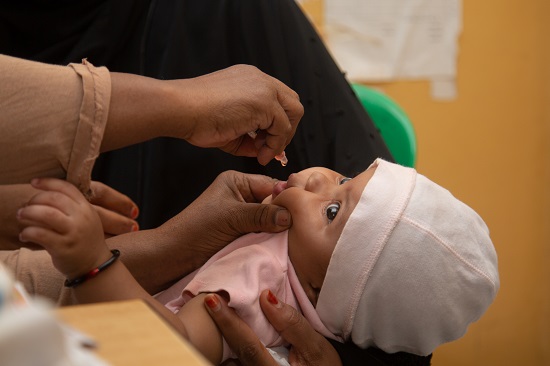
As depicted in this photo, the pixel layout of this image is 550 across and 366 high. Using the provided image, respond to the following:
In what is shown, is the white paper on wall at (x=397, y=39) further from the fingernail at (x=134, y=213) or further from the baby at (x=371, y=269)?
the baby at (x=371, y=269)

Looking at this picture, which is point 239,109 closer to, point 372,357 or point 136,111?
A: point 136,111

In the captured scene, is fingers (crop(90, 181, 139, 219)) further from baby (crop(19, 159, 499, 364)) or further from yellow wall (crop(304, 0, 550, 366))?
yellow wall (crop(304, 0, 550, 366))

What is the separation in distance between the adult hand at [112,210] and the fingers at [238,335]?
421mm

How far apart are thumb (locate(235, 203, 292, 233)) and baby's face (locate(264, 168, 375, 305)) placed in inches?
0.8

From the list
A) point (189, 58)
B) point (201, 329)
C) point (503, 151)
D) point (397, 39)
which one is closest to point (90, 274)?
point (201, 329)

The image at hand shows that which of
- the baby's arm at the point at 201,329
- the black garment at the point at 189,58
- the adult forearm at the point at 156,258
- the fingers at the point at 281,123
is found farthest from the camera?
the black garment at the point at 189,58

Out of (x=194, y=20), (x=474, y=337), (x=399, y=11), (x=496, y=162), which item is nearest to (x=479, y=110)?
(x=496, y=162)

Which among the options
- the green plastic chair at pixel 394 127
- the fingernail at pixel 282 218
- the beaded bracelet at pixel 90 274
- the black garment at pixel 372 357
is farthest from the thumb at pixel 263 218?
the green plastic chair at pixel 394 127

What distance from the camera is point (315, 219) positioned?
1269mm

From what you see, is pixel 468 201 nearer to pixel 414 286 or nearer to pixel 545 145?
pixel 545 145

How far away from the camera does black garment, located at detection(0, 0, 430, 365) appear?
1660 mm

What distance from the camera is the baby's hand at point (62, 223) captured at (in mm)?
938

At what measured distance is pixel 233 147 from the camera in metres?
1.32

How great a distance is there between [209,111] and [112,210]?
497 mm
